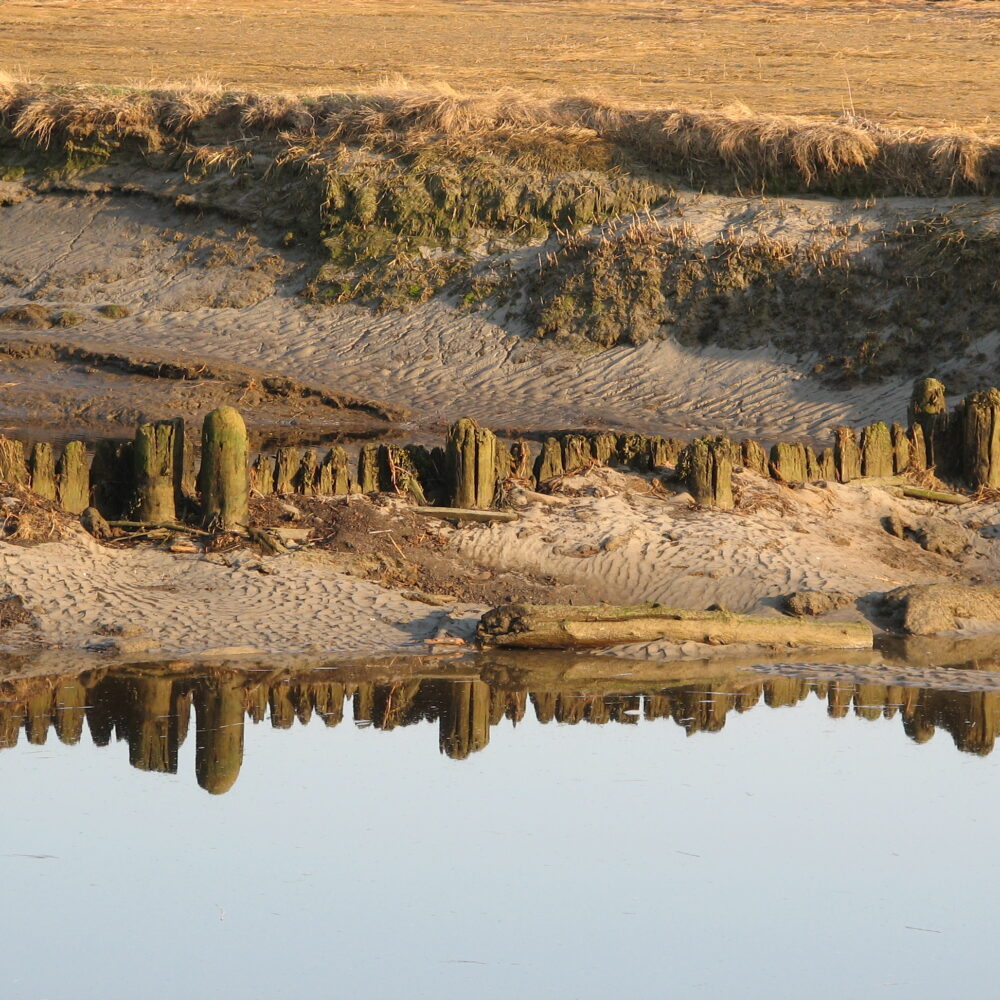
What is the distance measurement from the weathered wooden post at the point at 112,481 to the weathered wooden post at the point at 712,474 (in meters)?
3.70

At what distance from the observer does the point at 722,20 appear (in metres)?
45.6

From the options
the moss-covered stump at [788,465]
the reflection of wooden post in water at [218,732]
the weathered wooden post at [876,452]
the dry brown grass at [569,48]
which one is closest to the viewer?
the reflection of wooden post in water at [218,732]

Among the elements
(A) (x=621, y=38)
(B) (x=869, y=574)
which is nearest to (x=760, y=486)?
(B) (x=869, y=574)

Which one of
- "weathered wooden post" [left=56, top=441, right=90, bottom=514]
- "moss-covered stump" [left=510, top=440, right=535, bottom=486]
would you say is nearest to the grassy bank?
"moss-covered stump" [left=510, top=440, right=535, bottom=486]

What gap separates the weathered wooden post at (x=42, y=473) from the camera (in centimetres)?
966

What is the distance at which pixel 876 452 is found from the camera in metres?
11.5

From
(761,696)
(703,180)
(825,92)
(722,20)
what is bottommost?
(761,696)

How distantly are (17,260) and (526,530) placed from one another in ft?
48.9

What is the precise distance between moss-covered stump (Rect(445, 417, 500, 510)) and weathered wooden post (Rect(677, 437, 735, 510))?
141 centimetres

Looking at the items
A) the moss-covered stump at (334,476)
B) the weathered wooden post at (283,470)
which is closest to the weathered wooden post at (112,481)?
the weathered wooden post at (283,470)

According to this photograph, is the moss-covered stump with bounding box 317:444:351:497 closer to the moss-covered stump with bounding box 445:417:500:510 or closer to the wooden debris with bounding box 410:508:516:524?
the wooden debris with bounding box 410:508:516:524

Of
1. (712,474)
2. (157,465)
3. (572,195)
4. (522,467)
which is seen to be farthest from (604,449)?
(572,195)

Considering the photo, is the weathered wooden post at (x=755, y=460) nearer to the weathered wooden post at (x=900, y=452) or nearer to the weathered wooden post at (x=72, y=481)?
the weathered wooden post at (x=900, y=452)

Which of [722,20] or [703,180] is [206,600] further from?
[722,20]
